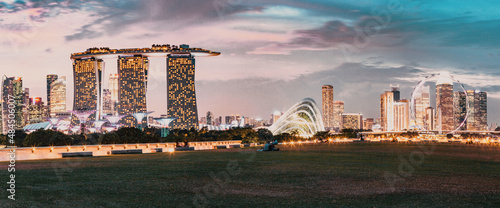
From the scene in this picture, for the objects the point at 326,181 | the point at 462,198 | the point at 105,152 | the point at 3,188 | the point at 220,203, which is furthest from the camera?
the point at 105,152

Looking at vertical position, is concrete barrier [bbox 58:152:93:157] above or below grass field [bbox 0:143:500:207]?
below

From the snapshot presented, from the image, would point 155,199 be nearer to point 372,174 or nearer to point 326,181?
point 326,181

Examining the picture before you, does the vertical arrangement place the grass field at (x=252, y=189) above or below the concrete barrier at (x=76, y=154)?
above

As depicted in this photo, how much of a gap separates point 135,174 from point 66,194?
666 cm

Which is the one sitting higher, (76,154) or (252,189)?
(252,189)

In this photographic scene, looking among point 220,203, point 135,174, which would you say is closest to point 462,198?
point 220,203

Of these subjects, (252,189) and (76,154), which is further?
(76,154)

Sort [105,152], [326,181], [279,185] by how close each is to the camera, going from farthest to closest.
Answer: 1. [105,152]
2. [326,181]
3. [279,185]

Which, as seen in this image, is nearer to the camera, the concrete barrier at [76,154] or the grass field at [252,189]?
the grass field at [252,189]

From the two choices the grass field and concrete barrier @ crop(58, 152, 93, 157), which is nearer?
the grass field

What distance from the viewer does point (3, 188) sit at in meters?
16.0

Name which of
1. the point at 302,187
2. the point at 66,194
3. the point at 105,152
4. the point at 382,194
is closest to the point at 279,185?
the point at 302,187

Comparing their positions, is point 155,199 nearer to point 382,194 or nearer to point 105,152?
point 382,194

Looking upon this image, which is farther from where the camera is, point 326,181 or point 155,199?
point 326,181
